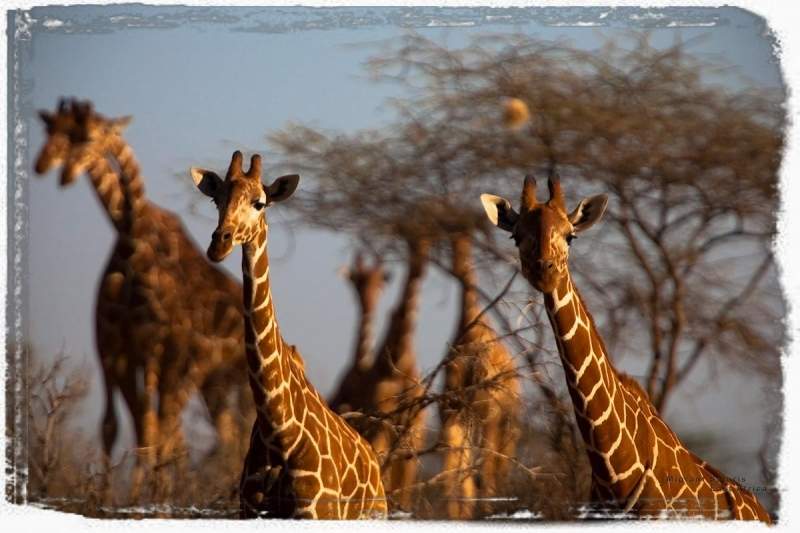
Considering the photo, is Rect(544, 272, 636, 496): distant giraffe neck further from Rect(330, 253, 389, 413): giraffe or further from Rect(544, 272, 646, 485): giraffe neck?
Rect(330, 253, 389, 413): giraffe

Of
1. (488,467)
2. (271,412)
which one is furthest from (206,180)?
(488,467)

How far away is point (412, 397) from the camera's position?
20.5 feet

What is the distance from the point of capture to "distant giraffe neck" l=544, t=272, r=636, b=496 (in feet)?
16.3

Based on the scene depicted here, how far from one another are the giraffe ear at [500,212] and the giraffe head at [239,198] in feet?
1.84

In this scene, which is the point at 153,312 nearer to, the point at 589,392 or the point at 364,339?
the point at 364,339

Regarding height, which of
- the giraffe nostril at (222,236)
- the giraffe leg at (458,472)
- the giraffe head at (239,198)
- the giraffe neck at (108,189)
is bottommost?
the giraffe leg at (458,472)

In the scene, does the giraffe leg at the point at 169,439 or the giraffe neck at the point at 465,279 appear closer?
the giraffe leg at the point at 169,439

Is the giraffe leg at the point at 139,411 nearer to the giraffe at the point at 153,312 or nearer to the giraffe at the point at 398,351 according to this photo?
the giraffe at the point at 153,312

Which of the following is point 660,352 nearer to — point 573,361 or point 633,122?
point 633,122

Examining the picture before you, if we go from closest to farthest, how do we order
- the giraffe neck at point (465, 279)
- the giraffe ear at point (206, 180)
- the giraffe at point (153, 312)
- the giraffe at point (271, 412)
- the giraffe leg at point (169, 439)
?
the giraffe at point (271, 412) → the giraffe ear at point (206, 180) → the giraffe leg at point (169, 439) → the giraffe neck at point (465, 279) → the giraffe at point (153, 312)

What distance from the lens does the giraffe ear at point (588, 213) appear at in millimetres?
5012

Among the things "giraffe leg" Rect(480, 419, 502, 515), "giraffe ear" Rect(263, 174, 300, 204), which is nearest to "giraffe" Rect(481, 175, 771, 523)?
"giraffe ear" Rect(263, 174, 300, 204)

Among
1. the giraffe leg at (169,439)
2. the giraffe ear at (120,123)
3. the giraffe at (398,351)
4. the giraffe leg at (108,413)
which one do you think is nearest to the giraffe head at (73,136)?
the giraffe ear at (120,123)

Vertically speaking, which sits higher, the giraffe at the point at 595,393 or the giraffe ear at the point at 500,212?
the giraffe ear at the point at 500,212
